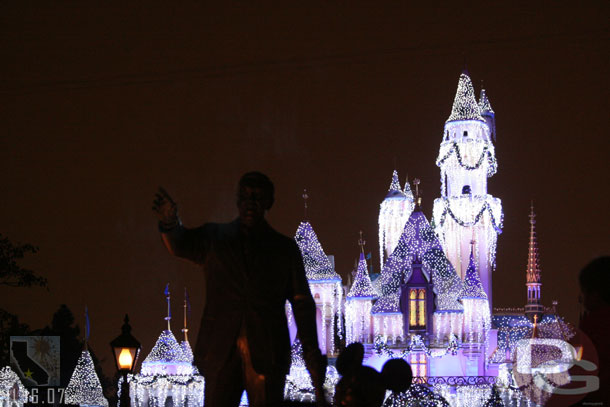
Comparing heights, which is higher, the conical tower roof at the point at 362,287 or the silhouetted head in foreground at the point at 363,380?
the conical tower roof at the point at 362,287

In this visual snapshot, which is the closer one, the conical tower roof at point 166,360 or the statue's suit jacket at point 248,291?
the statue's suit jacket at point 248,291

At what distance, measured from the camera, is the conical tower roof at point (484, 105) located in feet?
166

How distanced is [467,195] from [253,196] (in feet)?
135

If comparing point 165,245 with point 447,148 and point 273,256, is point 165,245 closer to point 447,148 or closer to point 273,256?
point 273,256

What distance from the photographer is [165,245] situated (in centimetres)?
578

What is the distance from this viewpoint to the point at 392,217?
48.7 m

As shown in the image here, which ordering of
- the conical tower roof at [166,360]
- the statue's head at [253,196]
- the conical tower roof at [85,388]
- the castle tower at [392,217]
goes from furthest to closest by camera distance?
the castle tower at [392,217], the conical tower roof at [166,360], the conical tower roof at [85,388], the statue's head at [253,196]

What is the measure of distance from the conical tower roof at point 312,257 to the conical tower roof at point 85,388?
11434 millimetres

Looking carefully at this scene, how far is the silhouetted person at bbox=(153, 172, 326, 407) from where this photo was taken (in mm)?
5719

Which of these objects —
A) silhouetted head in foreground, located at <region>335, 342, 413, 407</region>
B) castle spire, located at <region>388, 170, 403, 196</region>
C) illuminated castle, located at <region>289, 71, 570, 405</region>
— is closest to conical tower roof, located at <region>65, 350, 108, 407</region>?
illuminated castle, located at <region>289, 71, 570, 405</region>

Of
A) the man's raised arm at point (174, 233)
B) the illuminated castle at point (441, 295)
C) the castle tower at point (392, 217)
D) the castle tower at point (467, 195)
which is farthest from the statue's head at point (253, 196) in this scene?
the castle tower at point (392, 217)

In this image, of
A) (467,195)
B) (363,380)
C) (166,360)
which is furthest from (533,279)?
(363,380)

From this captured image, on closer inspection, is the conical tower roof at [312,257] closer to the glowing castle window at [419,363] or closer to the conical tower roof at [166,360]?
the glowing castle window at [419,363]

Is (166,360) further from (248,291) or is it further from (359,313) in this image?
(248,291)
